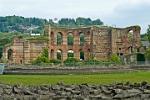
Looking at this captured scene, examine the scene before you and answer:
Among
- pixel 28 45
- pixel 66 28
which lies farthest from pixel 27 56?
pixel 66 28

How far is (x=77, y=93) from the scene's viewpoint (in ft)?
83.8

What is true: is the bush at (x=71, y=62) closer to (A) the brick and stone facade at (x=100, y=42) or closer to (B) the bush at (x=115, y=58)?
(B) the bush at (x=115, y=58)

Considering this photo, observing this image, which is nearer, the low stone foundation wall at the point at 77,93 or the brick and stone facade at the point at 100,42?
the low stone foundation wall at the point at 77,93

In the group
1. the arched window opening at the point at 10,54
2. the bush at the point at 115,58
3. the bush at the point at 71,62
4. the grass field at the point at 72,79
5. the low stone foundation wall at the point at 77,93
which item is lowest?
the low stone foundation wall at the point at 77,93

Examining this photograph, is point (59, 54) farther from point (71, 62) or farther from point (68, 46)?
point (71, 62)

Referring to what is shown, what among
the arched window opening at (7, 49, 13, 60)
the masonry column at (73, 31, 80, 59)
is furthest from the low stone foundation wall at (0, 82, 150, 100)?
the masonry column at (73, 31, 80, 59)

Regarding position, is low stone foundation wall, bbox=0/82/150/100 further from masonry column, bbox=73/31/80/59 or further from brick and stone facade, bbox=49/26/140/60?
masonry column, bbox=73/31/80/59

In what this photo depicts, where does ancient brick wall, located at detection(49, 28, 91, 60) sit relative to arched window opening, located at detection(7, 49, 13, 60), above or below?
above

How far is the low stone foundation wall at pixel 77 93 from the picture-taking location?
23.0 meters

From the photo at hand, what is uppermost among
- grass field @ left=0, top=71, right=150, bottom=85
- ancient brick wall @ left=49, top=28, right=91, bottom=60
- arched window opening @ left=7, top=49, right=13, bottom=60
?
ancient brick wall @ left=49, top=28, right=91, bottom=60

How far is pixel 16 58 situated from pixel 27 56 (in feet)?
7.53

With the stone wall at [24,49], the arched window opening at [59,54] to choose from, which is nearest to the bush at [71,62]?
the stone wall at [24,49]

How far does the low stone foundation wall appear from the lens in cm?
2305

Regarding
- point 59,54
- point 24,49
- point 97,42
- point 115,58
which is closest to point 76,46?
point 97,42
